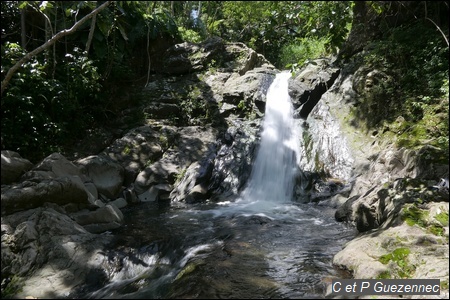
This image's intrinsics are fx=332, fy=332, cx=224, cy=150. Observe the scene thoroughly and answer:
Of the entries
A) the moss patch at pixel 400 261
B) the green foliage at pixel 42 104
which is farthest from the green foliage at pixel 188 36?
the moss patch at pixel 400 261

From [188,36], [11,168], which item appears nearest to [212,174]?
[11,168]

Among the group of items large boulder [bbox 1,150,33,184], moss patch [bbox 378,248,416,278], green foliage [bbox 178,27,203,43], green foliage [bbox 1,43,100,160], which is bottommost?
moss patch [bbox 378,248,416,278]

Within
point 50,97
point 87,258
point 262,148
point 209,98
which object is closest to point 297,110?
point 262,148

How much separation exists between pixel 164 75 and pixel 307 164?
8.23m

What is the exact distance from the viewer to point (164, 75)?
48.5 feet

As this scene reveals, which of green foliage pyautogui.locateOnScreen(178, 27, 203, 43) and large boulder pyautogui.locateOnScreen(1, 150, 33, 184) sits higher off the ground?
green foliage pyautogui.locateOnScreen(178, 27, 203, 43)

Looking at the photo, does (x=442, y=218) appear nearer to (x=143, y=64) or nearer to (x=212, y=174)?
(x=212, y=174)

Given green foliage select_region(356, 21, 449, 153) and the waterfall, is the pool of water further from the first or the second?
green foliage select_region(356, 21, 449, 153)

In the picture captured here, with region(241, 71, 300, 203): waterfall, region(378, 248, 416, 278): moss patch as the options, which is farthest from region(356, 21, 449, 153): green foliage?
region(378, 248, 416, 278): moss patch

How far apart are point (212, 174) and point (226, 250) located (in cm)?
505

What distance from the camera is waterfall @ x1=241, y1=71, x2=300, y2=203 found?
30.3 feet

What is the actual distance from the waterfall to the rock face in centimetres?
28

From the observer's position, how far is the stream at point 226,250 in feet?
12.7

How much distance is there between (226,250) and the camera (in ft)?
16.5
